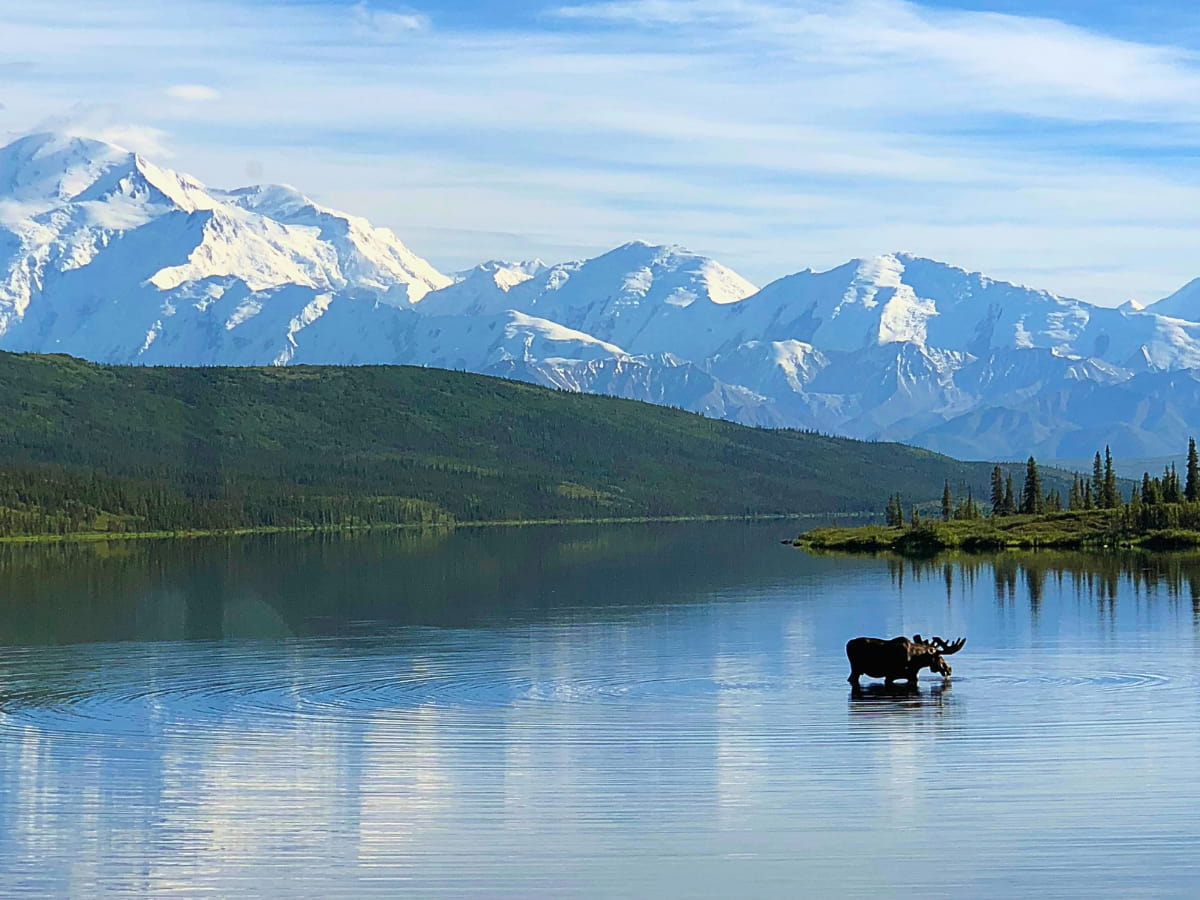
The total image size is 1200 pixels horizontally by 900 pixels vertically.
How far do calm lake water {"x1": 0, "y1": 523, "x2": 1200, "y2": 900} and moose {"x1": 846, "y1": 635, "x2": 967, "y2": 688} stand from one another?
1.50m

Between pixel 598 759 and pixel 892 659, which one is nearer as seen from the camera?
pixel 598 759

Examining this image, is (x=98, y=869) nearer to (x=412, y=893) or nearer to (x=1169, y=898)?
(x=412, y=893)

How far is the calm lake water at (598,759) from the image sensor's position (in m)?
37.0

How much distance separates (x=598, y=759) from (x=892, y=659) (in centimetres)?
2016

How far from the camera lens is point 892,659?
68.3 metres

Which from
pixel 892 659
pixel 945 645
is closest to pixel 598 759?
pixel 892 659

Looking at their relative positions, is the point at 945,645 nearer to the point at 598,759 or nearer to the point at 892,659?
the point at 892,659

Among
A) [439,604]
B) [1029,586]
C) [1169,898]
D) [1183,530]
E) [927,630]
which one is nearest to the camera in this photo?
[1169,898]

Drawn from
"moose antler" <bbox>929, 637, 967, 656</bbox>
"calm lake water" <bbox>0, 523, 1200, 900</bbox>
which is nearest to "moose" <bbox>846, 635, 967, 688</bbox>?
"moose antler" <bbox>929, 637, 967, 656</bbox>

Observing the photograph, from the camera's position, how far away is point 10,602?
12850 cm

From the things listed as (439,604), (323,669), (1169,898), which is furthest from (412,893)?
(439,604)

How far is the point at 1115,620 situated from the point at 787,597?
31226 mm

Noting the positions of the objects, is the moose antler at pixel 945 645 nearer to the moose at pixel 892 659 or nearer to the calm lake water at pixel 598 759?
the moose at pixel 892 659

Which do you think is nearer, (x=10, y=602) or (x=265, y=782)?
(x=265, y=782)
